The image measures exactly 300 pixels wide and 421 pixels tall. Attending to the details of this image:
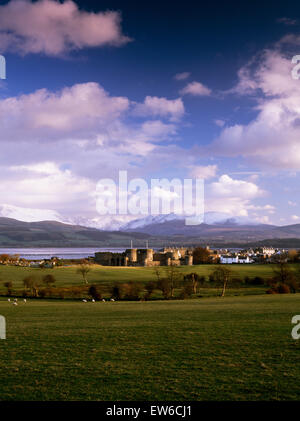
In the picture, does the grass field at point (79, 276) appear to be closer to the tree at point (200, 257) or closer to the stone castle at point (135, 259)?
the stone castle at point (135, 259)

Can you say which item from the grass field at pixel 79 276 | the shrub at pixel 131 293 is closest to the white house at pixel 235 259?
the grass field at pixel 79 276

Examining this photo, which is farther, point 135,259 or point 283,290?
point 135,259

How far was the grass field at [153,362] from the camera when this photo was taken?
7371 millimetres

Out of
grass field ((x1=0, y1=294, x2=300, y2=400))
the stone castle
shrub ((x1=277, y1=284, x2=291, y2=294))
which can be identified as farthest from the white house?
grass field ((x1=0, y1=294, x2=300, y2=400))

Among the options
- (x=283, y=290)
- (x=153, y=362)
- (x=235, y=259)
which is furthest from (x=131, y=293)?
(x=235, y=259)

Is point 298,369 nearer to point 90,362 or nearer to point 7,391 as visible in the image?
point 90,362

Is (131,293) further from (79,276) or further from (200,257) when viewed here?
(200,257)

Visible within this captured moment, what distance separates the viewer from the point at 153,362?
9.40m

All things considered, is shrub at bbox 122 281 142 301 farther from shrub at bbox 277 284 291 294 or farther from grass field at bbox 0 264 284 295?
shrub at bbox 277 284 291 294

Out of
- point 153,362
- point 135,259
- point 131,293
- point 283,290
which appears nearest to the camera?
point 153,362

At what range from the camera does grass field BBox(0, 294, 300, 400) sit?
7.37 metres

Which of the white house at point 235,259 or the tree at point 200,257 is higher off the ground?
the tree at point 200,257

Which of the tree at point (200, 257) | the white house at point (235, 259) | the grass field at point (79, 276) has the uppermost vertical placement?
the grass field at point (79, 276)

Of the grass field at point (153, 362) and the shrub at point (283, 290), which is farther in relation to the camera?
the shrub at point (283, 290)
